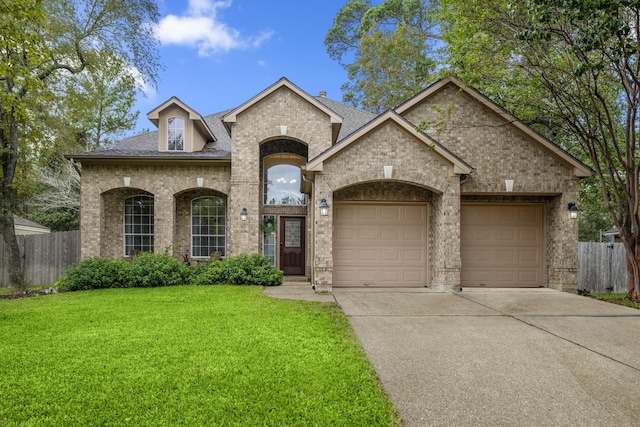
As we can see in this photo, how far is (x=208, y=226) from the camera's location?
12703 mm

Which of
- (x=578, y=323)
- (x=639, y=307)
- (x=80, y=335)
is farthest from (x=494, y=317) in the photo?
(x=80, y=335)

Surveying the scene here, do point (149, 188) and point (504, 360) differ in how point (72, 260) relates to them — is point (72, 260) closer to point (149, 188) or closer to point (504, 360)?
point (149, 188)

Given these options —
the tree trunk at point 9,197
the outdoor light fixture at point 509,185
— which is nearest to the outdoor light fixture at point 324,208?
the outdoor light fixture at point 509,185

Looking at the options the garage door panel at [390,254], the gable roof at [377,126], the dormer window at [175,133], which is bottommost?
the garage door panel at [390,254]

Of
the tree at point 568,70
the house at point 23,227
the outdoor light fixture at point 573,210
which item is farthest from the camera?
the house at point 23,227

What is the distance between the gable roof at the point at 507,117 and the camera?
9.16 meters

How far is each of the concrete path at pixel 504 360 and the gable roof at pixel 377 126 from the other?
3207 millimetres

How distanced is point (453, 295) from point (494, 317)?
2105 millimetres

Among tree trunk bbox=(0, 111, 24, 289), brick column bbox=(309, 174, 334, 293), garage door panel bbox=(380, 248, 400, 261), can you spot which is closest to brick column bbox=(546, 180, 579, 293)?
garage door panel bbox=(380, 248, 400, 261)

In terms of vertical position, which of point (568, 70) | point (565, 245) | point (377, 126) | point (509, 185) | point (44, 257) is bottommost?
point (44, 257)

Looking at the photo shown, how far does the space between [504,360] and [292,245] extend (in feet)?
29.6

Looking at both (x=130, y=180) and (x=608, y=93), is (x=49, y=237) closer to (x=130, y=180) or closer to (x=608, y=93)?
(x=130, y=180)

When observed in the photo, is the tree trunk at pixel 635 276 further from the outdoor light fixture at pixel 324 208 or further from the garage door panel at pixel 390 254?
the outdoor light fixture at pixel 324 208

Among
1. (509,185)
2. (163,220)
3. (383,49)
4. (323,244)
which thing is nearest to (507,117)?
(509,185)
